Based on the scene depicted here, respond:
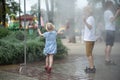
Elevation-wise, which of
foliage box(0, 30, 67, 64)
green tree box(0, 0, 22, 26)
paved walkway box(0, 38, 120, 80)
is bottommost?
paved walkway box(0, 38, 120, 80)

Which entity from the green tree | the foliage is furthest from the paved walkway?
the green tree

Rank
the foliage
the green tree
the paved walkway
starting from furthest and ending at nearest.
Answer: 1. the green tree
2. the foliage
3. the paved walkway

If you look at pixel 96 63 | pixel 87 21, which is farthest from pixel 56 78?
pixel 96 63

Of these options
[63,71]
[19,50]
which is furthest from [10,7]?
[63,71]

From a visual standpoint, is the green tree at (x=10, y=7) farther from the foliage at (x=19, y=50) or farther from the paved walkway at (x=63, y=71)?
the paved walkway at (x=63, y=71)

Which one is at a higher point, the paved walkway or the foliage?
the foliage

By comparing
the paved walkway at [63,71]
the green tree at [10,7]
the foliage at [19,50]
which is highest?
the green tree at [10,7]

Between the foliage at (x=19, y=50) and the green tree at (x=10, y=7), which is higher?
the green tree at (x=10, y=7)

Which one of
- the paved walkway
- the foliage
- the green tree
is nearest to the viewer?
the paved walkway

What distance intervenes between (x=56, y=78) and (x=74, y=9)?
11.4 feet

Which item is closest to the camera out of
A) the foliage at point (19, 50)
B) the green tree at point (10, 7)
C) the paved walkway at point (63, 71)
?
the paved walkway at point (63, 71)

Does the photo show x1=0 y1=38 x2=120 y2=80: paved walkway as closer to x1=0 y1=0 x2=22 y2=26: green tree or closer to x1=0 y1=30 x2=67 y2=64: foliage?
x1=0 y1=30 x2=67 y2=64: foliage

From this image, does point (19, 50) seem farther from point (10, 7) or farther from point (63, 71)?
point (10, 7)

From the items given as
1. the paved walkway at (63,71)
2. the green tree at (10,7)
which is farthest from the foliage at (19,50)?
the green tree at (10,7)
